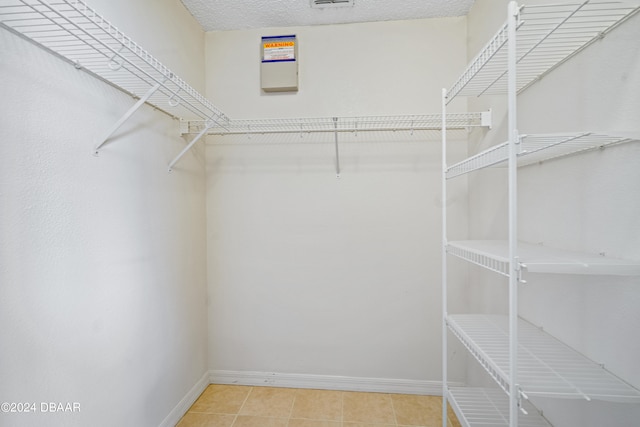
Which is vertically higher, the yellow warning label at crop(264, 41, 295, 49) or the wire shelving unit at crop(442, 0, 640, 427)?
the yellow warning label at crop(264, 41, 295, 49)

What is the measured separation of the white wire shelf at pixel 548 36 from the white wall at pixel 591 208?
0.13 feet

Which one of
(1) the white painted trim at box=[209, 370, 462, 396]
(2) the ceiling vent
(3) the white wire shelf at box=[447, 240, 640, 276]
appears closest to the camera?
(3) the white wire shelf at box=[447, 240, 640, 276]

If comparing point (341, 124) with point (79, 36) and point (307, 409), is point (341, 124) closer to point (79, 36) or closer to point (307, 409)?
point (79, 36)

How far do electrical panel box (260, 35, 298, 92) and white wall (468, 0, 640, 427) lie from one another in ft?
4.49

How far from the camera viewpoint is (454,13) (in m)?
1.88

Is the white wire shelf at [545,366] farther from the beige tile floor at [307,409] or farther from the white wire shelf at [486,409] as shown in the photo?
the beige tile floor at [307,409]

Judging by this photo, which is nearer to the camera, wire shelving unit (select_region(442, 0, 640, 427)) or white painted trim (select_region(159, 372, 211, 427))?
wire shelving unit (select_region(442, 0, 640, 427))

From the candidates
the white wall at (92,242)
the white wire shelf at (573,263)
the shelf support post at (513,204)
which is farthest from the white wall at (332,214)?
the shelf support post at (513,204)

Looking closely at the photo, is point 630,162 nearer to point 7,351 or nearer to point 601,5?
point 601,5

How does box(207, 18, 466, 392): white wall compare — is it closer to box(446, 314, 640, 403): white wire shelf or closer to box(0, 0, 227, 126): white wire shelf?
box(446, 314, 640, 403): white wire shelf

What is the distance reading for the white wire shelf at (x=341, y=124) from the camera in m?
1.86

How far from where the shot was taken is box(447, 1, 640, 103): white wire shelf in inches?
33.5

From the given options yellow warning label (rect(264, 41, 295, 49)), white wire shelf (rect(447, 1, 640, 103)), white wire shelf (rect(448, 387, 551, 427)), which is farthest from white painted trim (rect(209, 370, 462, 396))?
yellow warning label (rect(264, 41, 295, 49))

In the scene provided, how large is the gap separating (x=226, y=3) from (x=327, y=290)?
196cm
